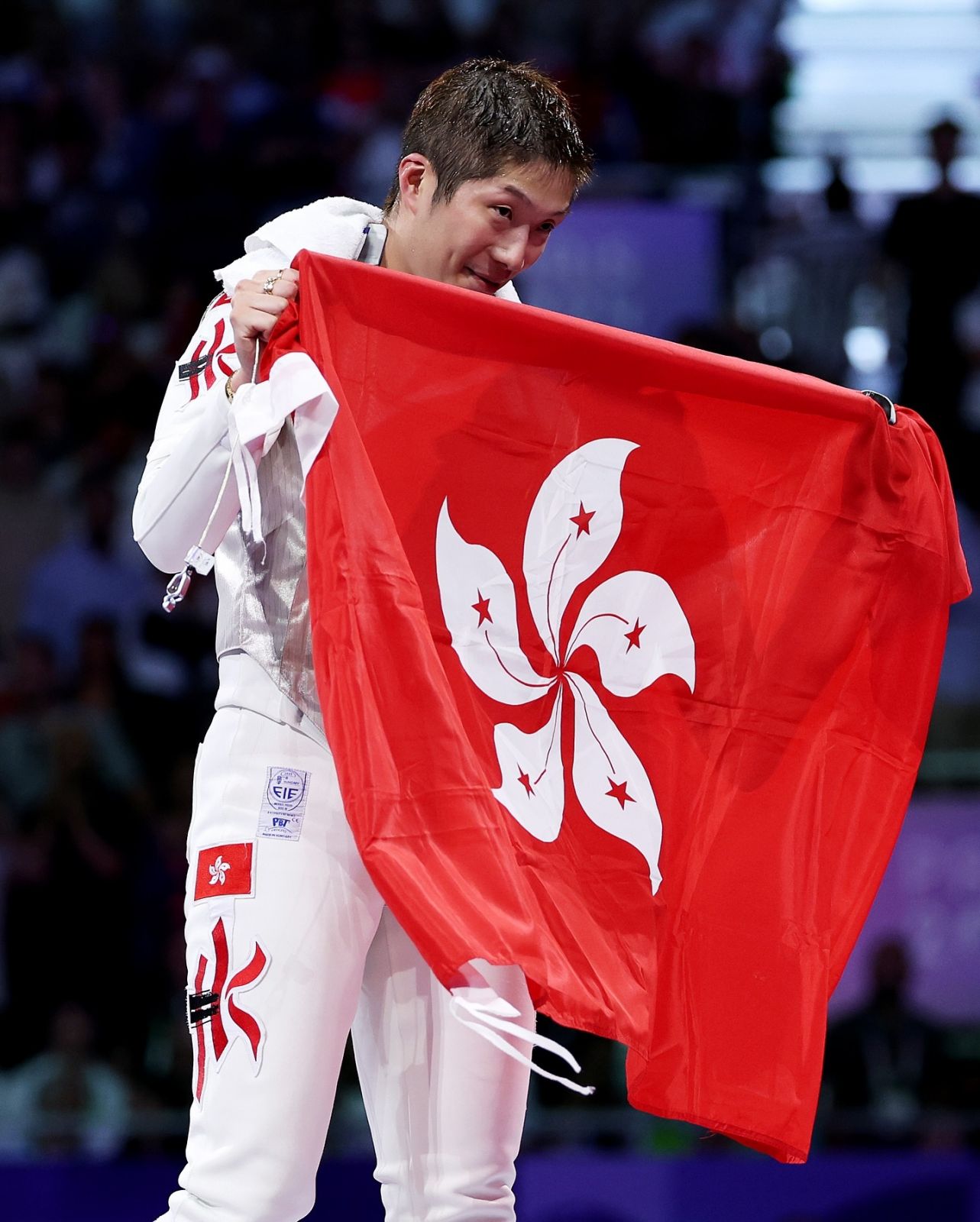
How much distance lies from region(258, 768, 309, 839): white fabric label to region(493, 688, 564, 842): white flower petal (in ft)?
0.84

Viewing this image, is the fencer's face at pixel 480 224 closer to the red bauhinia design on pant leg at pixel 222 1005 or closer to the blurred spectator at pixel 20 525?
the red bauhinia design on pant leg at pixel 222 1005

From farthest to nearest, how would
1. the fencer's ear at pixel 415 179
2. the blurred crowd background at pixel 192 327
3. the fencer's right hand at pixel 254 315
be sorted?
1. the blurred crowd background at pixel 192 327
2. the fencer's ear at pixel 415 179
3. the fencer's right hand at pixel 254 315

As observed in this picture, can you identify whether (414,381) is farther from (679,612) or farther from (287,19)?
(287,19)

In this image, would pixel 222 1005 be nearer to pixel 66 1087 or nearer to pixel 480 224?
pixel 480 224

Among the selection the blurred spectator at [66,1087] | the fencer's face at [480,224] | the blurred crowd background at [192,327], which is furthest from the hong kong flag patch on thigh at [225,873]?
the blurred spectator at [66,1087]

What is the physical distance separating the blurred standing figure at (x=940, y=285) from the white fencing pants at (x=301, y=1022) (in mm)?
4840

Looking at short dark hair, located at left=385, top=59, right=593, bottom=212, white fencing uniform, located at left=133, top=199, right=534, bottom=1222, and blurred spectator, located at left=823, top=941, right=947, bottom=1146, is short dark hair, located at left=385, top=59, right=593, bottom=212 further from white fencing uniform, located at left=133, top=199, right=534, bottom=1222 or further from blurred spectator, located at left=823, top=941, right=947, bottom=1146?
blurred spectator, located at left=823, top=941, right=947, bottom=1146

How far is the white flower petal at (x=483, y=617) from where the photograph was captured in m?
2.33

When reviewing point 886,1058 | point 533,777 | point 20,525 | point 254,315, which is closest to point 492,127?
point 254,315

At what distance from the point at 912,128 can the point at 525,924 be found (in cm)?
622

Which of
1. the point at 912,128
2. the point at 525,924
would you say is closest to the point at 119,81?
the point at 912,128

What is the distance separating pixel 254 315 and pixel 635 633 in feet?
2.26

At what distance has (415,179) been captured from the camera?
2.39 m

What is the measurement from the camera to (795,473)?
2.60 m
